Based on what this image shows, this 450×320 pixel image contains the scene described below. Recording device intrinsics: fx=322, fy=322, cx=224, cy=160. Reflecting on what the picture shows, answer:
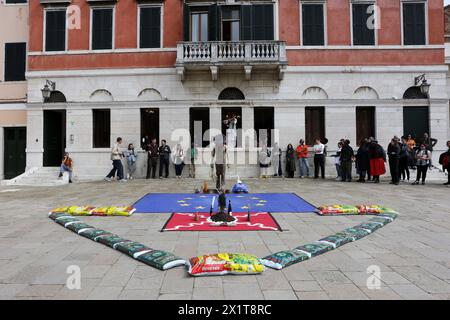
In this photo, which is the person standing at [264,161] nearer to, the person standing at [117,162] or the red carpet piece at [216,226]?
the person standing at [117,162]

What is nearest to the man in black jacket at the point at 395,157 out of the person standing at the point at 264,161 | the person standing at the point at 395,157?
the person standing at the point at 395,157

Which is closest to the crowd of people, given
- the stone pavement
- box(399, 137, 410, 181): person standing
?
box(399, 137, 410, 181): person standing

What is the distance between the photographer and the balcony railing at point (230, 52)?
16.9 metres

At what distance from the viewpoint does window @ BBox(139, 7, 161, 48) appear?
18109mm

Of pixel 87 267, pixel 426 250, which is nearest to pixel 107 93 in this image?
pixel 87 267

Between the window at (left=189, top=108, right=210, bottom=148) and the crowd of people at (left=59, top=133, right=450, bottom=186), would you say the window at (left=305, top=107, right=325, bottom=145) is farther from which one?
the window at (left=189, top=108, right=210, bottom=148)

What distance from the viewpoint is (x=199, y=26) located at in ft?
59.3

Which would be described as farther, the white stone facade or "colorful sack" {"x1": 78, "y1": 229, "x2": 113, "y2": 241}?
the white stone facade

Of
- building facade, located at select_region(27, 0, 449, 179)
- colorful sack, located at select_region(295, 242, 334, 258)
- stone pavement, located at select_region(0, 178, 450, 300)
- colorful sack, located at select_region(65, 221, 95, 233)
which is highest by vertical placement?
building facade, located at select_region(27, 0, 449, 179)

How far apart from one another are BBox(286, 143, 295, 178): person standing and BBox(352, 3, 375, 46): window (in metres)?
6.99

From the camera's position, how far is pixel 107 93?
60.1 ft

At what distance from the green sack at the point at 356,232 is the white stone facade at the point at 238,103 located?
11729 mm

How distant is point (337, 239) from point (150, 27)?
654 inches
